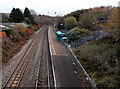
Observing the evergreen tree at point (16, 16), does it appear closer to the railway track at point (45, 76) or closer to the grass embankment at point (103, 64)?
the railway track at point (45, 76)

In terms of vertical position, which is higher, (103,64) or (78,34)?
(78,34)

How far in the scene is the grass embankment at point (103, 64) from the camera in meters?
13.1

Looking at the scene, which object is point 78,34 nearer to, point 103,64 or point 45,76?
point 103,64

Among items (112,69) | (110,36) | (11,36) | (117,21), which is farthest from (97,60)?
(11,36)

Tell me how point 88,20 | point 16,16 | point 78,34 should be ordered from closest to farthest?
point 78,34, point 88,20, point 16,16

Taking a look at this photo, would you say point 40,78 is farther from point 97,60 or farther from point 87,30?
point 87,30

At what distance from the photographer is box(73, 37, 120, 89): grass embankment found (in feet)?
43.1

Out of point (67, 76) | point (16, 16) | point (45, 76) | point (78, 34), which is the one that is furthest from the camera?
point (16, 16)

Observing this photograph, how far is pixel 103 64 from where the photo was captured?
16.3 meters

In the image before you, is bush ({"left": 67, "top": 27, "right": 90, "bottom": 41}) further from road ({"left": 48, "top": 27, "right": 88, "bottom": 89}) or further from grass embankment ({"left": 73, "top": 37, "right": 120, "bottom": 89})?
road ({"left": 48, "top": 27, "right": 88, "bottom": 89})

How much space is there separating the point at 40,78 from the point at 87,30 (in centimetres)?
1899

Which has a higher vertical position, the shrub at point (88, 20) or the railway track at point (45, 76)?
the shrub at point (88, 20)

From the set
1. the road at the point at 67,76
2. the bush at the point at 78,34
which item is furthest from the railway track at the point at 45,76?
the bush at the point at 78,34

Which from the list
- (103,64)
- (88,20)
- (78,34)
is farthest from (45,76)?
(88,20)
